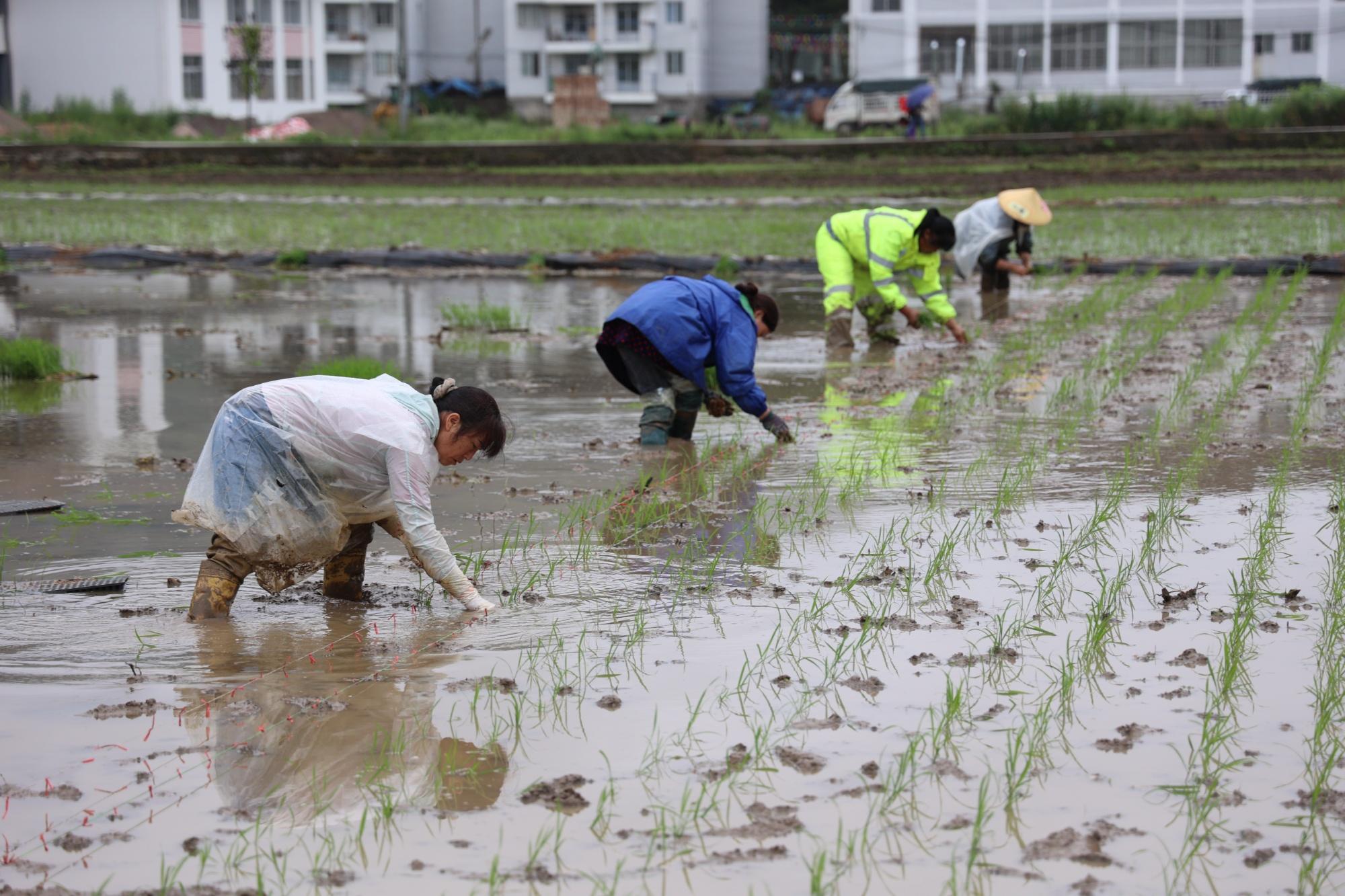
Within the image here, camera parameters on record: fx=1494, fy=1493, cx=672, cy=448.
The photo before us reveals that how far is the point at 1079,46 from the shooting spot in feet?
144

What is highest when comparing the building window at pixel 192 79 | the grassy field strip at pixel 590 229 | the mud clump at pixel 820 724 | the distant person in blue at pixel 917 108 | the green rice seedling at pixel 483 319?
the building window at pixel 192 79

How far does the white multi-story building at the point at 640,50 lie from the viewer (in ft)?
163

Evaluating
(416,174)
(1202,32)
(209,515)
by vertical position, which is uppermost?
(1202,32)

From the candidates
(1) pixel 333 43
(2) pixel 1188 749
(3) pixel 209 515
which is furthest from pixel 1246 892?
(1) pixel 333 43

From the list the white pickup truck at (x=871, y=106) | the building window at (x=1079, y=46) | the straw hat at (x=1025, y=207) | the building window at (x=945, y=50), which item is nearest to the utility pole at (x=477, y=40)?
the building window at (x=945, y=50)

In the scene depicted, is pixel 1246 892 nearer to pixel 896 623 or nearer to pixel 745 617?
pixel 896 623

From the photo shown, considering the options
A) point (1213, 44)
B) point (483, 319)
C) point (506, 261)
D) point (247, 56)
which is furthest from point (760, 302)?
point (1213, 44)

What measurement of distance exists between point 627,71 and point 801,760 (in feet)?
164

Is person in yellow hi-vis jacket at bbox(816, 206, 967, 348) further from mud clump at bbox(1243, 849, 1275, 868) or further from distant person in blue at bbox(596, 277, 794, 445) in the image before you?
mud clump at bbox(1243, 849, 1275, 868)

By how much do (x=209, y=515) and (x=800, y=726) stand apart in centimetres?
180

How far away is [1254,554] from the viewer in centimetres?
484

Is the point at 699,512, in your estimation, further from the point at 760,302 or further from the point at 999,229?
the point at 999,229

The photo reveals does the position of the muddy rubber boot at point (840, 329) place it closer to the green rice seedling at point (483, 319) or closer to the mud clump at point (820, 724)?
the green rice seedling at point (483, 319)

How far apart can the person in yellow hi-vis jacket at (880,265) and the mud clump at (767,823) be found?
20.4 ft
